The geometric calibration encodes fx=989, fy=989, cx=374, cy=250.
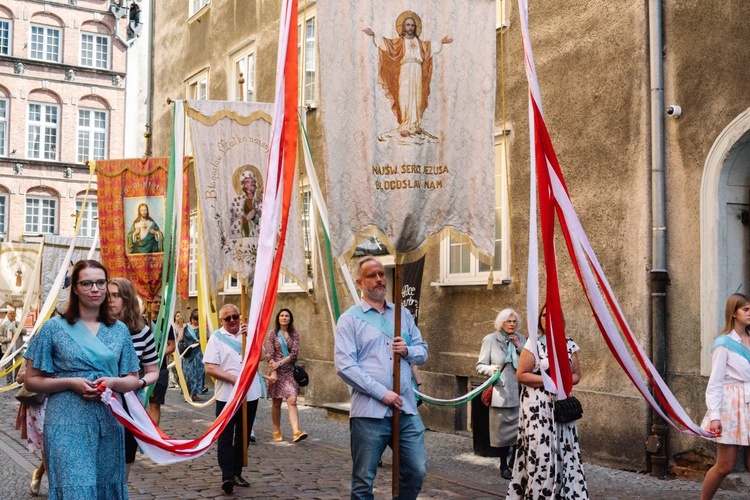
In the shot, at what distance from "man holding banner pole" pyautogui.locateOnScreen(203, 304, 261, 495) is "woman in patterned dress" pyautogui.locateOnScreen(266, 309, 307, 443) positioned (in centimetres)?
275

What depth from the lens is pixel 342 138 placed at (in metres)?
6.93

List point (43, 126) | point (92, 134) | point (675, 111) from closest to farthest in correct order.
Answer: point (675, 111) → point (43, 126) → point (92, 134)

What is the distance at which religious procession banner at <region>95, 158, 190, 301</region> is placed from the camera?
13828mm

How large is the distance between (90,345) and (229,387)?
418 centimetres

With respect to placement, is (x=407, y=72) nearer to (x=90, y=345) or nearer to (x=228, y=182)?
(x=90, y=345)

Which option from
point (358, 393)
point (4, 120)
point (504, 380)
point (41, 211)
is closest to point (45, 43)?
point (4, 120)

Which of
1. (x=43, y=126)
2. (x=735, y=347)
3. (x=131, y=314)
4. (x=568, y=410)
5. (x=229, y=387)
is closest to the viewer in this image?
(x=568, y=410)

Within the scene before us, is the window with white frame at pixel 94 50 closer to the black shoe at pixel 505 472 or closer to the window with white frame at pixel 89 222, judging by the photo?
the window with white frame at pixel 89 222

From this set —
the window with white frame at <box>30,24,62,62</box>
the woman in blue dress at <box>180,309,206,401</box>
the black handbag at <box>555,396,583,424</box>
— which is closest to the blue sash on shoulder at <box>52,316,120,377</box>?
the black handbag at <box>555,396,583,424</box>

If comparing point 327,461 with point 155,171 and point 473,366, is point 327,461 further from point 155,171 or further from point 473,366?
point 155,171

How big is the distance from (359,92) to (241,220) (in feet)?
13.2

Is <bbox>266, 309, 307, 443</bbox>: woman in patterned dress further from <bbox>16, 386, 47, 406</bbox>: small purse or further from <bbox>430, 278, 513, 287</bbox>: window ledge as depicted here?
<bbox>16, 386, 47, 406</bbox>: small purse

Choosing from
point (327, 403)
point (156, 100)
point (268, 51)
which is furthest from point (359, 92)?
point (156, 100)

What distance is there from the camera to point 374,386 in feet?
20.2
